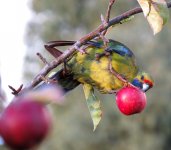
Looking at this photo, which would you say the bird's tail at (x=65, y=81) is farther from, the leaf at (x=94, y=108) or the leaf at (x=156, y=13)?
the leaf at (x=156, y=13)

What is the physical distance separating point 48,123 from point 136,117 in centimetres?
1037

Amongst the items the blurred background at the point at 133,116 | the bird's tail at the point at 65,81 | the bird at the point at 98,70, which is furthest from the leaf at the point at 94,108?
the blurred background at the point at 133,116

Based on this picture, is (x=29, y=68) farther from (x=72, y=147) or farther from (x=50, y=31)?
(x=72, y=147)

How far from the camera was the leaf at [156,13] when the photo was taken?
3.11 ft

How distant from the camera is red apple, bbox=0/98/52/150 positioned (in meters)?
0.33

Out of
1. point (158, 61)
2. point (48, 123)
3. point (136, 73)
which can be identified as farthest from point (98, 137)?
point (48, 123)

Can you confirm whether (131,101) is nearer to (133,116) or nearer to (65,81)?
(65,81)

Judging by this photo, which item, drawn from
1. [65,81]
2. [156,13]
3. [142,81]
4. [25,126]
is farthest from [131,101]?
[142,81]

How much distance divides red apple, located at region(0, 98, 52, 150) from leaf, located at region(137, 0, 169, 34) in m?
0.64

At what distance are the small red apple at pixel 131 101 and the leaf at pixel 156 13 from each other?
0.14 metres

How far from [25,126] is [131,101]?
2.16 feet

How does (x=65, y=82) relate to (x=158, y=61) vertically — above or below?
above

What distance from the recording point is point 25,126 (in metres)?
0.33

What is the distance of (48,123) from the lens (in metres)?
0.33
